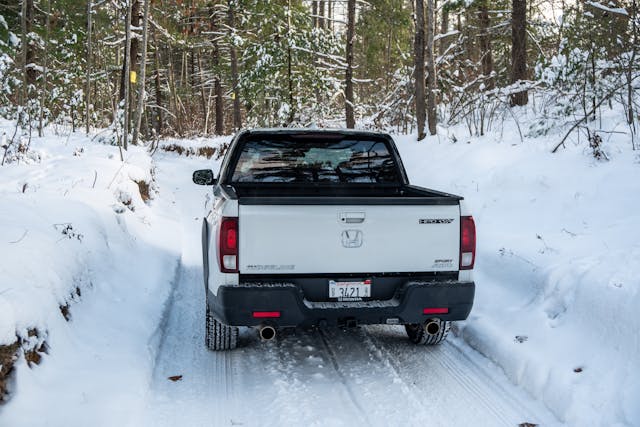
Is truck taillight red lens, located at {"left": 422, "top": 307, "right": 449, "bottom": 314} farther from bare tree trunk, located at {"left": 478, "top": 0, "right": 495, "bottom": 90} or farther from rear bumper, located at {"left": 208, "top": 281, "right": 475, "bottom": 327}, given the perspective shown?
bare tree trunk, located at {"left": 478, "top": 0, "right": 495, "bottom": 90}

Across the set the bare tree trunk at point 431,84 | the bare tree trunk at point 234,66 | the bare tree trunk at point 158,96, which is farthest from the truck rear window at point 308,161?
the bare tree trunk at point 158,96

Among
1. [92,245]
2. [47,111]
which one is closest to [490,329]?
[92,245]

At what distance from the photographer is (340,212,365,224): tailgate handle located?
14.0ft

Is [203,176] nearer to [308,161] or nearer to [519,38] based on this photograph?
[308,161]

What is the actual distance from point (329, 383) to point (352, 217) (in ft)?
4.35

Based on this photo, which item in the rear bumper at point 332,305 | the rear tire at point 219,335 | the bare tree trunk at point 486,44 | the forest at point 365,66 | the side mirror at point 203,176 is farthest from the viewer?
the bare tree trunk at point 486,44

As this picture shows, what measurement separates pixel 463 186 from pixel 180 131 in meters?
27.1

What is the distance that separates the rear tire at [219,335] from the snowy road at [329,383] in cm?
9

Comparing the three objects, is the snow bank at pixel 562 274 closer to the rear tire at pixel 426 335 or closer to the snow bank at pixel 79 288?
the rear tire at pixel 426 335

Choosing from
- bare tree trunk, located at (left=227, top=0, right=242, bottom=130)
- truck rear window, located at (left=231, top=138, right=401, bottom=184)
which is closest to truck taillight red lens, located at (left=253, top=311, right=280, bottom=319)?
truck rear window, located at (left=231, top=138, right=401, bottom=184)

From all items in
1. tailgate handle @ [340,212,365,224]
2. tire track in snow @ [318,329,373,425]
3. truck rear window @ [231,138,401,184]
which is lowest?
tire track in snow @ [318,329,373,425]

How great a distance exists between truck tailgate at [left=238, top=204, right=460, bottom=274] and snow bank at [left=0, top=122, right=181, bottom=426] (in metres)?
1.40

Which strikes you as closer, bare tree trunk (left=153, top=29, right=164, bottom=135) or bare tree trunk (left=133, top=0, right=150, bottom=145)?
bare tree trunk (left=133, top=0, right=150, bottom=145)

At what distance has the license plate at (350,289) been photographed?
436 centimetres
